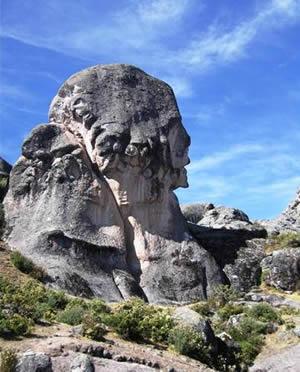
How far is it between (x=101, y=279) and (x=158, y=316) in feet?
36.9

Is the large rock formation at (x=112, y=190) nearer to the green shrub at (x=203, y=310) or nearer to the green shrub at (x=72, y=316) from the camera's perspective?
the green shrub at (x=203, y=310)

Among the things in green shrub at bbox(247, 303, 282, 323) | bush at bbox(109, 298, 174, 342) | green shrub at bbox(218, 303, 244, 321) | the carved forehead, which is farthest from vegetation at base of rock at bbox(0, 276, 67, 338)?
the carved forehead

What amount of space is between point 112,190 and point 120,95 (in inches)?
207

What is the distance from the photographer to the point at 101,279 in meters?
32.4

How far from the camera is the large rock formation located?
3397cm

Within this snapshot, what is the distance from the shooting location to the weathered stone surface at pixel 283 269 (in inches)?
1475

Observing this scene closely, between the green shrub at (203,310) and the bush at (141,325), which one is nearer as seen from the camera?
the bush at (141,325)

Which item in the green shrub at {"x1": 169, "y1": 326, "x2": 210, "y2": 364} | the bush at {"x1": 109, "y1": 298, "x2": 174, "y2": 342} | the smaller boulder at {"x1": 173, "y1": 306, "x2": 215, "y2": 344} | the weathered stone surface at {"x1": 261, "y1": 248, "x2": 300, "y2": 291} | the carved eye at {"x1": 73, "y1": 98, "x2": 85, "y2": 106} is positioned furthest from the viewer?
the weathered stone surface at {"x1": 261, "y1": 248, "x2": 300, "y2": 291}

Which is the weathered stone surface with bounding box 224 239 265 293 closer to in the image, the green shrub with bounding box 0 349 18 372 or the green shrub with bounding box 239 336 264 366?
the green shrub with bounding box 239 336 264 366

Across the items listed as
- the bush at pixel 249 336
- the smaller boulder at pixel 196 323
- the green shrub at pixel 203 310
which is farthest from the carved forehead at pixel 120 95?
the smaller boulder at pixel 196 323

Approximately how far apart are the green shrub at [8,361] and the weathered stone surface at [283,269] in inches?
938

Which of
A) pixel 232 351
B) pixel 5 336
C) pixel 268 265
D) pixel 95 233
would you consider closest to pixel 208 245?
pixel 268 265

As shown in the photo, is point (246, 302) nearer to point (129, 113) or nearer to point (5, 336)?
point (129, 113)

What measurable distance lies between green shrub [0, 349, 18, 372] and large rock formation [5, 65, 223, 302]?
648 inches
